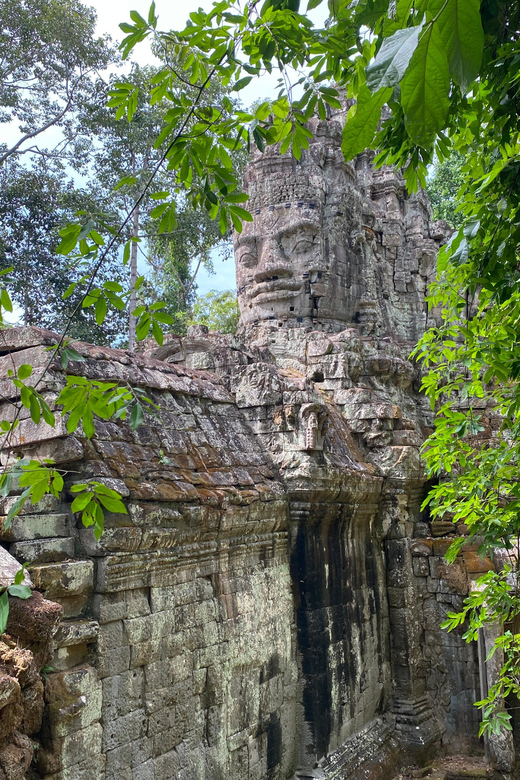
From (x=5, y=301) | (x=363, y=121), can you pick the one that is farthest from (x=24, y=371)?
(x=363, y=121)

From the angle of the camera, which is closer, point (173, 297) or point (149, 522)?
point (149, 522)

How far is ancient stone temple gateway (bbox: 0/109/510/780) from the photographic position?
13.8 ft

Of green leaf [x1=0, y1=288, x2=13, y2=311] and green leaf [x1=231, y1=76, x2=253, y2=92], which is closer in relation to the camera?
green leaf [x1=0, y1=288, x2=13, y2=311]

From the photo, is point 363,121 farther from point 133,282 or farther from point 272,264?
point 133,282

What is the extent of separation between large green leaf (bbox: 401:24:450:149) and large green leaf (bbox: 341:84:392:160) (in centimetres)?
29

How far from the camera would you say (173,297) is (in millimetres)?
24281

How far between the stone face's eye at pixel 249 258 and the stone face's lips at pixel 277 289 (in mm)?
374

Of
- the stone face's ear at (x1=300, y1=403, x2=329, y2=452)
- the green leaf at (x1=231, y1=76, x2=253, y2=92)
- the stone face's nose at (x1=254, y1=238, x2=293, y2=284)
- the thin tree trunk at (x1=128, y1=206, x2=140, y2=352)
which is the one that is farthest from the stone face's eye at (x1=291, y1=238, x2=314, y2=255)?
the thin tree trunk at (x1=128, y1=206, x2=140, y2=352)

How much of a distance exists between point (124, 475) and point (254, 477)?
200 centimetres

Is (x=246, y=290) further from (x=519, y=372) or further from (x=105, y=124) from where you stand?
(x=105, y=124)

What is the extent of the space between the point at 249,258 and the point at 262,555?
5.84 m

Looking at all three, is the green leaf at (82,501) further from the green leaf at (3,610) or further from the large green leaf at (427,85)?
the large green leaf at (427,85)

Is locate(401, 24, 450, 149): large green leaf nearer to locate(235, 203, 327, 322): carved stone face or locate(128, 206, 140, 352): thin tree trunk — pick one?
locate(235, 203, 327, 322): carved stone face

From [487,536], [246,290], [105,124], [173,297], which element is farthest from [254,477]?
[173,297]
